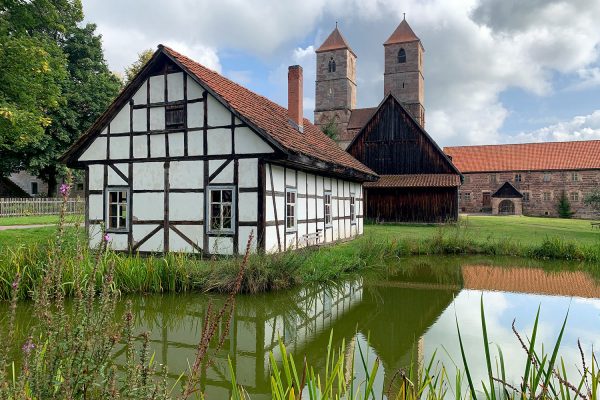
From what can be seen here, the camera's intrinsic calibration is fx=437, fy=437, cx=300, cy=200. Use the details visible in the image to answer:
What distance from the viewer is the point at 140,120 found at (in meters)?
12.8

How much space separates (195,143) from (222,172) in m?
1.20

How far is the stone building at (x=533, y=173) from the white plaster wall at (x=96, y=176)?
42.3 metres

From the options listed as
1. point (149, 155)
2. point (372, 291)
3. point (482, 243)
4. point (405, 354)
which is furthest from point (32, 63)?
point (482, 243)

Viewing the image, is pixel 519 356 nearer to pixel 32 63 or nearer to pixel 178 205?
pixel 178 205

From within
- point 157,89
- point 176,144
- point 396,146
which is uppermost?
point 396,146

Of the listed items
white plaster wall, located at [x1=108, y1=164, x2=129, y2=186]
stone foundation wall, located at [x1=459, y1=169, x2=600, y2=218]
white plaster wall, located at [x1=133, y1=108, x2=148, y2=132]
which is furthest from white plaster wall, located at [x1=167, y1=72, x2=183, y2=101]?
stone foundation wall, located at [x1=459, y1=169, x2=600, y2=218]

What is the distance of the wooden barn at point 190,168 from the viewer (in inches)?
453

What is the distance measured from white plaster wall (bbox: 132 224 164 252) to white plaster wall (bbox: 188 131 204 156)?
241 centimetres

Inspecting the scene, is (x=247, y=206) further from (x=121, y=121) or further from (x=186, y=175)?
(x=121, y=121)

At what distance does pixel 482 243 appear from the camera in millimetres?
15500

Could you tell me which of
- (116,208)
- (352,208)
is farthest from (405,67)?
(116,208)

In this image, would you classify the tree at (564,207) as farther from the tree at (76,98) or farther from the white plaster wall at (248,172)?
the white plaster wall at (248,172)

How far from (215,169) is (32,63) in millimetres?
6235

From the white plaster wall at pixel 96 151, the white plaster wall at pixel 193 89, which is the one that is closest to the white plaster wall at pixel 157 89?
the white plaster wall at pixel 193 89
